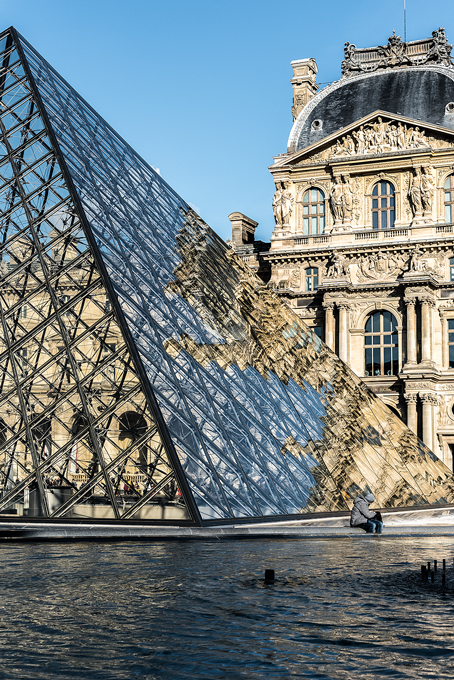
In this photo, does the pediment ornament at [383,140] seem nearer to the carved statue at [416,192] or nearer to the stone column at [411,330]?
the carved statue at [416,192]

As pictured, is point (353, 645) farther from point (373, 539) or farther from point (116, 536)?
point (373, 539)

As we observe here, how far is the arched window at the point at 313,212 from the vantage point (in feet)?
150

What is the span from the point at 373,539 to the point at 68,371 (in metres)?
5.76

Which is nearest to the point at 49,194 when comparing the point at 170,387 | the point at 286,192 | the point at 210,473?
the point at 170,387

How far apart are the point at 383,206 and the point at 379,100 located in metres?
5.71

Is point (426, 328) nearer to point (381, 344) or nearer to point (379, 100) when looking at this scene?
point (381, 344)

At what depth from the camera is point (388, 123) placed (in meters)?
44.0

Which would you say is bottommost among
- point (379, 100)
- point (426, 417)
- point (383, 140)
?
point (426, 417)

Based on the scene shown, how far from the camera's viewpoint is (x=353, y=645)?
19.6 feet

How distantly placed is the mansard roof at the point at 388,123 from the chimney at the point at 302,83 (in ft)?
14.1

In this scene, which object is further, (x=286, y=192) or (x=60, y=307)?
(x=286, y=192)

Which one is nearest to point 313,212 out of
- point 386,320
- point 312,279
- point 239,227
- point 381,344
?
point 312,279

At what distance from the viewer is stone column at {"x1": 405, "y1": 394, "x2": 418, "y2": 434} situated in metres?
40.6

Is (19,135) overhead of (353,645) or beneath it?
overhead
